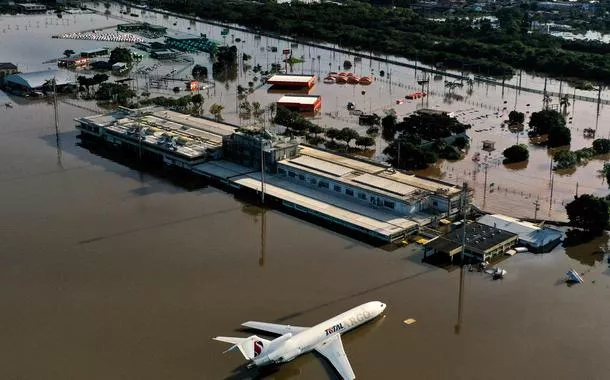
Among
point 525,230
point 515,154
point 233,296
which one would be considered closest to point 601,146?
point 515,154

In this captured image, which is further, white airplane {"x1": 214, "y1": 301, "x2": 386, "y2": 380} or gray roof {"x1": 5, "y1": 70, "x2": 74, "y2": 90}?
gray roof {"x1": 5, "y1": 70, "x2": 74, "y2": 90}

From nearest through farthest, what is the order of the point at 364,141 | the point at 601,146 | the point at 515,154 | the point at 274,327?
the point at 274,327 → the point at 515,154 → the point at 601,146 → the point at 364,141

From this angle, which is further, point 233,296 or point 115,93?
point 115,93

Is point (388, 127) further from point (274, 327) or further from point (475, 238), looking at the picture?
point (274, 327)

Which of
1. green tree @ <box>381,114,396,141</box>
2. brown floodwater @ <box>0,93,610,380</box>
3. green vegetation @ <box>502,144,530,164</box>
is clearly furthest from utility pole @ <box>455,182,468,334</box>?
green tree @ <box>381,114,396,141</box>

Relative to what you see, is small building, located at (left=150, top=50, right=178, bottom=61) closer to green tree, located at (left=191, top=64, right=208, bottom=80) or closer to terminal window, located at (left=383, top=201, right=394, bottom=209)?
green tree, located at (left=191, top=64, right=208, bottom=80)

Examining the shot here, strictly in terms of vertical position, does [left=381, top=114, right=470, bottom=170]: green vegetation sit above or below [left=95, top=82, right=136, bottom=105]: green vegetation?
below
